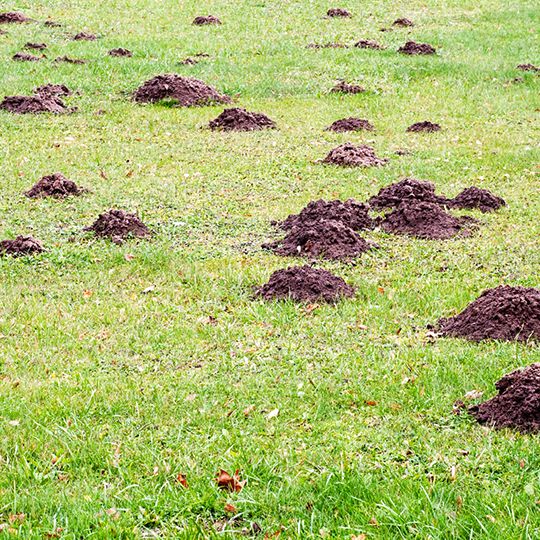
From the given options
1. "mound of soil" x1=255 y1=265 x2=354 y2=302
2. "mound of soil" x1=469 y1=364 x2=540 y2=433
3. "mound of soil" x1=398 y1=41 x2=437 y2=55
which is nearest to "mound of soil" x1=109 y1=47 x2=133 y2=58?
"mound of soil" x1=398 y1=41 x2=437 y2=55

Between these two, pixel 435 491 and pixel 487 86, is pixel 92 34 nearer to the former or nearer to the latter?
pixel 487 86

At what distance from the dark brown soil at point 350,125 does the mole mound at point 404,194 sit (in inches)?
158

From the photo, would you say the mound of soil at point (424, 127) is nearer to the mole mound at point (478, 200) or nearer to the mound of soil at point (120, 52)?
the mole mound at point (478, 200)

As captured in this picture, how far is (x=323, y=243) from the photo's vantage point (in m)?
9.09

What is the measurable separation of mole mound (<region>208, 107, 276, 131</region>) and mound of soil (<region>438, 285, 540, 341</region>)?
815 centimetres

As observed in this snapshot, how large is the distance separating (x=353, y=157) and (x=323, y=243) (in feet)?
12.1

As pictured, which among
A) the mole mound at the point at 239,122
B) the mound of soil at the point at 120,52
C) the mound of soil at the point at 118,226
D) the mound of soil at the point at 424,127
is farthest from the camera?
the mound of soil at the point at 120,52

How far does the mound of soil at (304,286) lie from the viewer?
7.76m

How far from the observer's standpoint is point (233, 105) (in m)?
16.2

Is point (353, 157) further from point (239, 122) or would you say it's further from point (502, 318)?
point (502, 318)

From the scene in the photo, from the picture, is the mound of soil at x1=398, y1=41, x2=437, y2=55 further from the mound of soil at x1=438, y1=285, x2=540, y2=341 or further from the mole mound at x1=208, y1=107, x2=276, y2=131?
the mound of soil at x1=438, y1=285, x2=540, y2=341

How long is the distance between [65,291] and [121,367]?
1810 mm

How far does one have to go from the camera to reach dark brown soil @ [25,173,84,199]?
1102cm

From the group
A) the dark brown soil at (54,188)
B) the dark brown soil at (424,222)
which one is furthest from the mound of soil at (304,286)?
the dark brown soil at (54,188)
